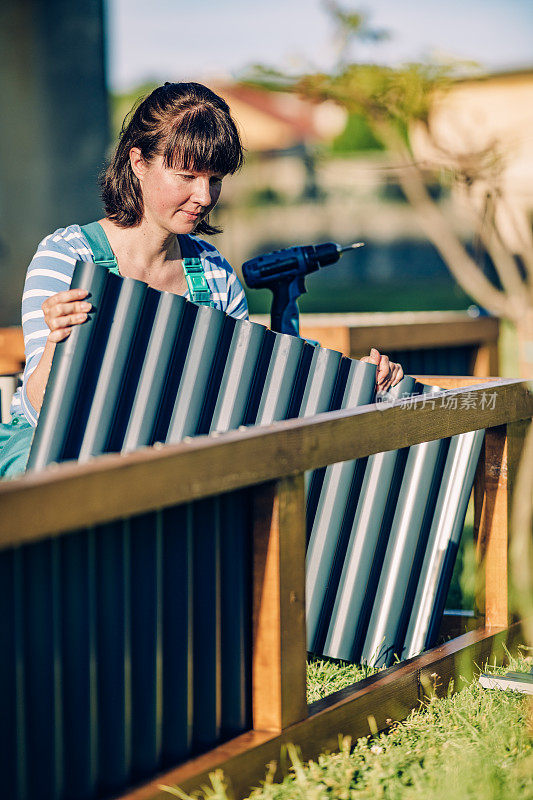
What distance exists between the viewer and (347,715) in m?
2.13

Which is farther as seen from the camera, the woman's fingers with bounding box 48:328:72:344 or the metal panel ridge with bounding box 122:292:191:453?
the metal panel ridge with bounding box 122:292:191:453

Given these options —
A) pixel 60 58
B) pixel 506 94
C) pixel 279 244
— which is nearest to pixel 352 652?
pixel 60 58

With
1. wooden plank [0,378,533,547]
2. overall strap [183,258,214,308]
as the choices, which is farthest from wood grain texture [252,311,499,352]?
wooden plank [0,378,533,547]

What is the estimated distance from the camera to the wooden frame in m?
A: 1.48

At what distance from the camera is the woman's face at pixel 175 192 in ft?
8.19

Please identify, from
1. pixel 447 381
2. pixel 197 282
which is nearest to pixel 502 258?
pixel 447 381

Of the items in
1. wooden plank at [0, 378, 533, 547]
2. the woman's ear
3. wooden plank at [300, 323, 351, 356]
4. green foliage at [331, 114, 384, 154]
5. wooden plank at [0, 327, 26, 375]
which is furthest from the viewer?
green foliage at [331, 114, 384, 154]

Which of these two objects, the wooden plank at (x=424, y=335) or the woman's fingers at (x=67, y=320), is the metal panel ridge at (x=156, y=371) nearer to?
the woman's fingers at (x=67, y=320)

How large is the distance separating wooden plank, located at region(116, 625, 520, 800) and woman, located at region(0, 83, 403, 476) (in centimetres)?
68

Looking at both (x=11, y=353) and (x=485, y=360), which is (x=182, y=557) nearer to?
(x=11, y=353)

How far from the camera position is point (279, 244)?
19438mm

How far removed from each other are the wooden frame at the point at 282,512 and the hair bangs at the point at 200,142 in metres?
0.77

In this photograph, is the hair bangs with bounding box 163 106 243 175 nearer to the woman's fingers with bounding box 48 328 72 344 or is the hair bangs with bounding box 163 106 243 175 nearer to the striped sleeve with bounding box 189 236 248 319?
the striped sleeve with bounding box 189 236 248 319

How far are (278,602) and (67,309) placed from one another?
26.3 inches
